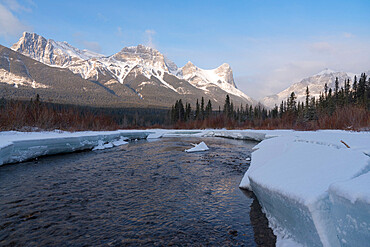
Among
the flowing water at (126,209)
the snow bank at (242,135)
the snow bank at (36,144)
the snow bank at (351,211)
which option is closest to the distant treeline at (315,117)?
the snow bank at (242,135)

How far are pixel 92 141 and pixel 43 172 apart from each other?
7.33 m

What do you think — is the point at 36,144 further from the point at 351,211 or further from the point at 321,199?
the point at 351,211

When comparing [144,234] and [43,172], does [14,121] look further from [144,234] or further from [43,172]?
[144,234]

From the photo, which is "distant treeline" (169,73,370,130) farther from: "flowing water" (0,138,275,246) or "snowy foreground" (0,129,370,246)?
"flowing water" (0,138,275,246)

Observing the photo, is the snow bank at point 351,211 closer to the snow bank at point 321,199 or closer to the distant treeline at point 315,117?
the snow bank at point 321,199

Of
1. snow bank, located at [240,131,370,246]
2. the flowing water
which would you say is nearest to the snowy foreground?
snow bank, located at [240,131,370,246]

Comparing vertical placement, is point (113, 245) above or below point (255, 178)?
below

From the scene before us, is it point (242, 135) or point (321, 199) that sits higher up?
point (321, 199)

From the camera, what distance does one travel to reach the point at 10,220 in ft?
15.1

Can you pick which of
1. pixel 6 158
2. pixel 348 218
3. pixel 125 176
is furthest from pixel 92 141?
pixel 348 218

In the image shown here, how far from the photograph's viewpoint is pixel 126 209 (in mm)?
5348

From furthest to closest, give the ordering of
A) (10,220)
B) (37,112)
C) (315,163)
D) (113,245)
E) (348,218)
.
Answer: (37,112), (10,220), (315,163), (113,245), (348,218)

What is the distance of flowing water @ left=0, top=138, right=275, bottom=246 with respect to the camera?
13.3 ft

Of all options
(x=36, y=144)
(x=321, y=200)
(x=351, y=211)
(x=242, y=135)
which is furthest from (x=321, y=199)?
(x=242, y=135)
